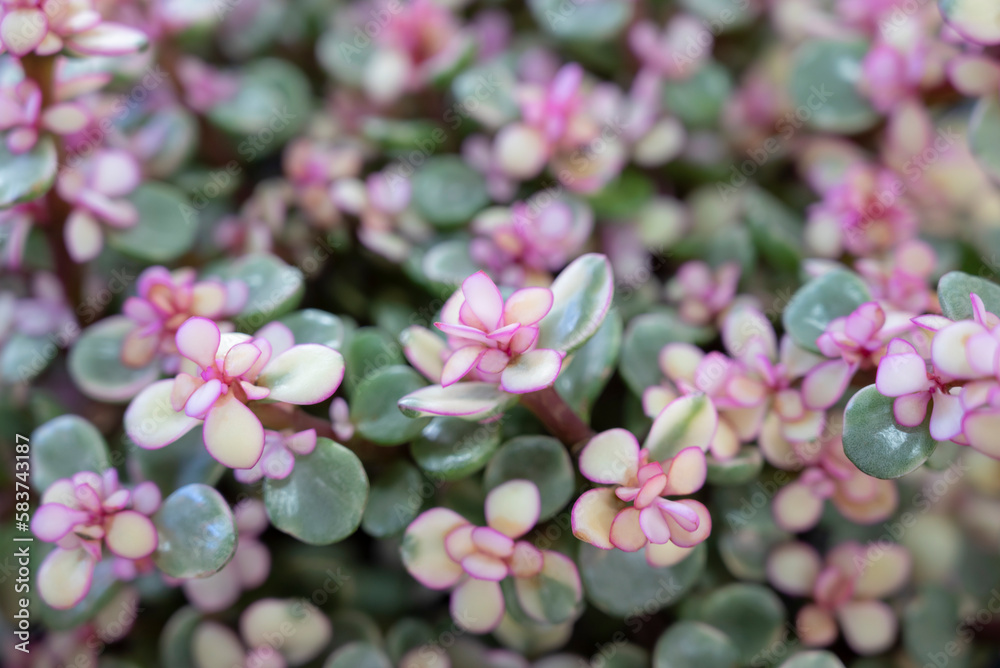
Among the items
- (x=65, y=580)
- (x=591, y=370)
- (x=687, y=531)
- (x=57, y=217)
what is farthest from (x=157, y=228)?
(x=687, y=531)

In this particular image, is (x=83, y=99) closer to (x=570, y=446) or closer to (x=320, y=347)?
(x=320, y=347)

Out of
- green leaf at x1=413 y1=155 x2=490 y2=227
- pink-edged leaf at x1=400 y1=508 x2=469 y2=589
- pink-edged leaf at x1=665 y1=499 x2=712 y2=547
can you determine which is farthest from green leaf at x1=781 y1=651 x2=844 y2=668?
green leaf at x1=413 y1=155 x2=490 y2=227

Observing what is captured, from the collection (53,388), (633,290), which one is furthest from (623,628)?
(53,388)

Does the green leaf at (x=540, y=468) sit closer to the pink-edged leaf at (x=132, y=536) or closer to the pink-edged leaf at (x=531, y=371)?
the pink-edged leaf at (x=531, y=371)

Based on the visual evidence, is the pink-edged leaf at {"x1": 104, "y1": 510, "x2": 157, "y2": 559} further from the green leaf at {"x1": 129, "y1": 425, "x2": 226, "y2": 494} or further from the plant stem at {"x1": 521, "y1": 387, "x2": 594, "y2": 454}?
the plant stem at {"x1": 521, "y1": 387, "x2": 594, "y2": 454}

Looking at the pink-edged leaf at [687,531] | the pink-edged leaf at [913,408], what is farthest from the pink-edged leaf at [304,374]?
the pink-edged leaf at [913,408]
